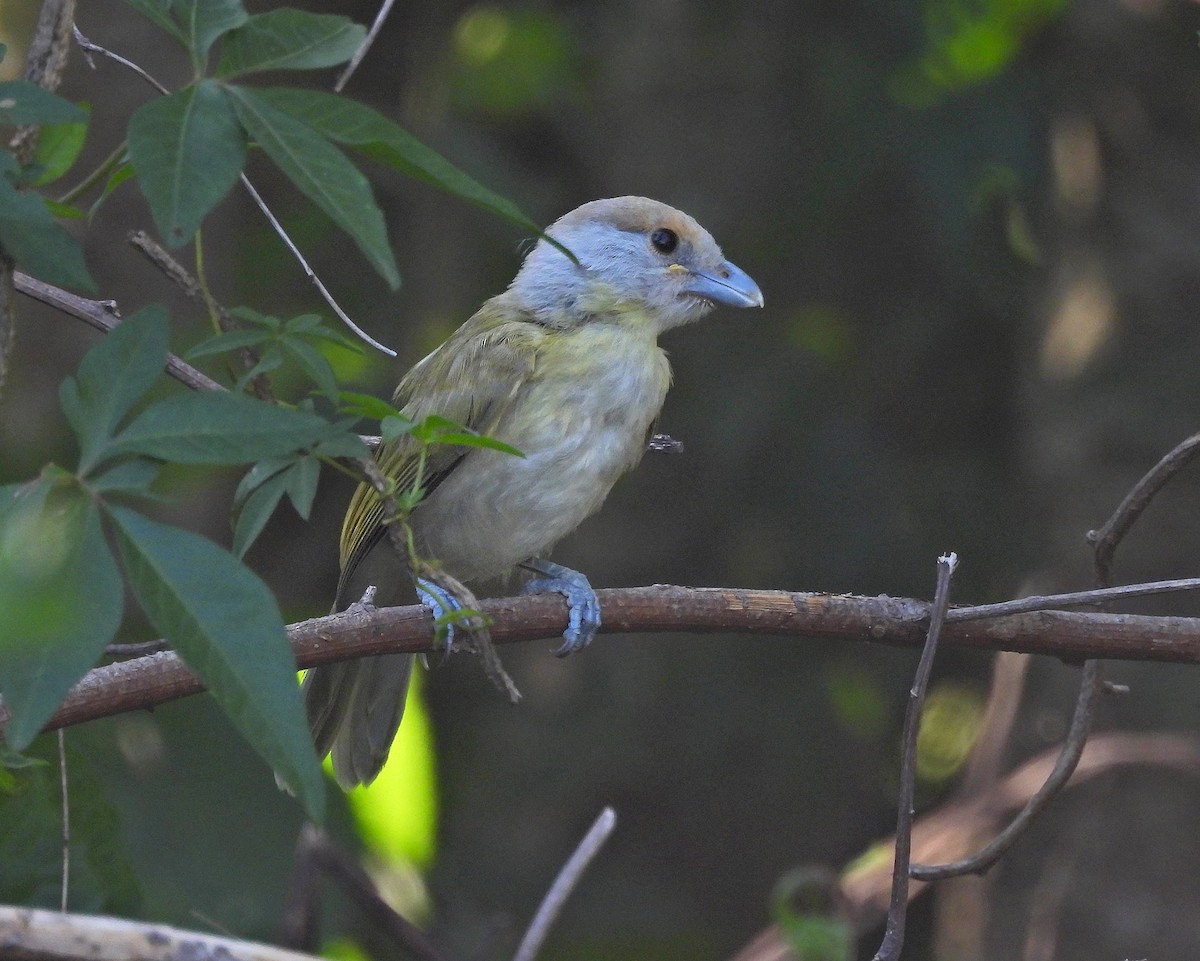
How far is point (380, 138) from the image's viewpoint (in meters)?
1.38

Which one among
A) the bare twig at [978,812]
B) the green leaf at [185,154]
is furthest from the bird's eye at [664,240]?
the green leaf at [185,154]

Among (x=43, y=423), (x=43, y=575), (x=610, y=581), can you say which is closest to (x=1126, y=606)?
(x=610, y=581)

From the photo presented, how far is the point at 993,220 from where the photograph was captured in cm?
456

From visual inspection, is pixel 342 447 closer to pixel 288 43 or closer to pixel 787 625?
pixel 288 43

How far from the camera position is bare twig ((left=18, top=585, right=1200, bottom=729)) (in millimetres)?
1881

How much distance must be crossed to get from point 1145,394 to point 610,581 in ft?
6.52

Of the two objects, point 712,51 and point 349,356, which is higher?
point 712,51

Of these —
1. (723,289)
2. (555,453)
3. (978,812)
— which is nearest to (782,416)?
(723,289)

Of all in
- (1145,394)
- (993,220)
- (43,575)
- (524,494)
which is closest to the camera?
(43,575)

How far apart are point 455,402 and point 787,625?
3.86ft

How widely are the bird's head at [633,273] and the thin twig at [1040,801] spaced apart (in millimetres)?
1467

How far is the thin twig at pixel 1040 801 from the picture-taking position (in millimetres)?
1997

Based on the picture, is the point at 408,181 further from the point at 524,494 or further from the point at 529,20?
the point at 524,494

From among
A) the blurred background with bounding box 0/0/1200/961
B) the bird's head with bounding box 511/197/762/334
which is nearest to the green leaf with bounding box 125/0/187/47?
the bird's head with bounding box 511/197/762/334
